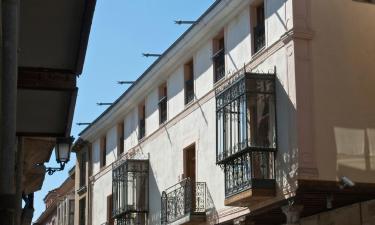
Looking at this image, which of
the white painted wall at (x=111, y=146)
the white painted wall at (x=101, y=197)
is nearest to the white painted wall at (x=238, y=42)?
the white painted wall at (x=111, y=146)

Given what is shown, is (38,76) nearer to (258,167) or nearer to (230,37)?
(258,167)

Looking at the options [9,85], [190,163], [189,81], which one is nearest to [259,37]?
[189,81]

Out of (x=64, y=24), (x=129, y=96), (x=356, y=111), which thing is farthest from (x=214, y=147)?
(x=64, y=24)

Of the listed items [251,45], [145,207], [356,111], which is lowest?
[145,207]

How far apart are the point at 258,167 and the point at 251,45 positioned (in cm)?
333

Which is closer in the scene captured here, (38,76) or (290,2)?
(38,76)

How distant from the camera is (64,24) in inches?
258

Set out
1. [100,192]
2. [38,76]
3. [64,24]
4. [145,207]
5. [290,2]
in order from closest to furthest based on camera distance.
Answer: [64,24] < [38,76] < [290,2] < [145,207] < [100,192]

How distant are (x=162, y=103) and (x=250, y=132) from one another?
8652 millimetres

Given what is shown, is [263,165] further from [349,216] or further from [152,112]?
[152,112]

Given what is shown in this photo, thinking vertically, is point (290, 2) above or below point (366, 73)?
above

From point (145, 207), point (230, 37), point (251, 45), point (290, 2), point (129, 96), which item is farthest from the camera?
point (129, 96)

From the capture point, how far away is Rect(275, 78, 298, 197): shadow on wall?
16078 mm

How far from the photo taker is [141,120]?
2756 centimetres
